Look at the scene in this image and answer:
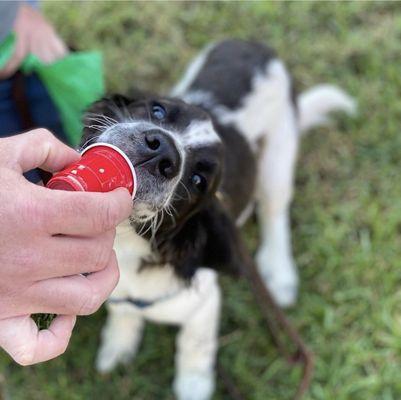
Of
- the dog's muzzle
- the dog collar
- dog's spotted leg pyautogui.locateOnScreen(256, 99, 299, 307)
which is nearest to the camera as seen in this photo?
→ the dog's muzzle

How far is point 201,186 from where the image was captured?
6.78 ft

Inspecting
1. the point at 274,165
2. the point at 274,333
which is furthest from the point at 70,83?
the point at 274,333

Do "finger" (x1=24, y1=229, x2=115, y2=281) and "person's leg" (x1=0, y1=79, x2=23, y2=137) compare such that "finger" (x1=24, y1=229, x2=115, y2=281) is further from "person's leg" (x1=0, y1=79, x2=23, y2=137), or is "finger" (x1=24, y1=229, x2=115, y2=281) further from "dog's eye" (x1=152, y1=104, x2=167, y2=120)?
"person's leg" (x1=0, y1=79, x2=23, y2=137)

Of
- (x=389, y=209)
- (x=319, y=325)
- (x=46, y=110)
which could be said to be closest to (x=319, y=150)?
(x=389, y=209)

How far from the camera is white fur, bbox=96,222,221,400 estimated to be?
219 centimetres

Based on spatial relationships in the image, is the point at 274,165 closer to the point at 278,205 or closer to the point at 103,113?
the point at 278,205

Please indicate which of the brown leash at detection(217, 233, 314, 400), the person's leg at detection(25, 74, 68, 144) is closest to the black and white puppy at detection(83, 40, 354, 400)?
the brown leash at detection(217, 233, 314, 400)

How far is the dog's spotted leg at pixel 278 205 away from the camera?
3186 mm

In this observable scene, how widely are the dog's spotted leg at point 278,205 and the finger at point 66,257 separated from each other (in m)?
1.95

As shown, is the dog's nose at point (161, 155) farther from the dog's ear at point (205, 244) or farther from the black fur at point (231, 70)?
the black fur at point (231, 70)

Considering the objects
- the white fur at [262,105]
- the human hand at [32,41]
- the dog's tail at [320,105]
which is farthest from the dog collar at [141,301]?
the dog's tail at [320,105]

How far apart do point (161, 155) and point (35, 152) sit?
398 millimetres

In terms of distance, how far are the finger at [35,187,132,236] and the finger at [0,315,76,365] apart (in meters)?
0.24

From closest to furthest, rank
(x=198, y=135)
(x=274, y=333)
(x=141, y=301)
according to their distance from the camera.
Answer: (x=198, y=135)
(x=141, y=301)
(x=274, y=333)
